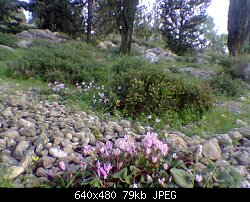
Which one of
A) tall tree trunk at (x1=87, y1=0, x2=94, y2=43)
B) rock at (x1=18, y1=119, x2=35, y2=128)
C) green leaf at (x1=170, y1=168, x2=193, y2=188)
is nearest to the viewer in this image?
green leaf at (x1=170, y1=168, x2=193, y2=188)

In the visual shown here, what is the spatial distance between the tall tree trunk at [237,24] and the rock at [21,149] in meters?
8.98

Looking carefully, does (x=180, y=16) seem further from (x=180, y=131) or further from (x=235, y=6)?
(x=180, y=131)

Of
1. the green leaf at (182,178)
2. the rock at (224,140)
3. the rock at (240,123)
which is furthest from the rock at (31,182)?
the rock at (240,123)

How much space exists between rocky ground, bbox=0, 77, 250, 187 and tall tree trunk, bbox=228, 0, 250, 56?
749 centimetres

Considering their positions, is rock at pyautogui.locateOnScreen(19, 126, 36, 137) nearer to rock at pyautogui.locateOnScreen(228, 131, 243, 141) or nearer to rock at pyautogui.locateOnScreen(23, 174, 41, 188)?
rock at pyautogui.locateOnScreen(23, 174, 41, 188)

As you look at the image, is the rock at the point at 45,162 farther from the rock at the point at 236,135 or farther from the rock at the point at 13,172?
the rock at the point at 236,135

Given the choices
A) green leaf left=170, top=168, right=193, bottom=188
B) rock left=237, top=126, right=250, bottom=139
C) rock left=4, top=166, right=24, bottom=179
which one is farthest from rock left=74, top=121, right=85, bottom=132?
rock left=237, top=126, right=250, bottom=139

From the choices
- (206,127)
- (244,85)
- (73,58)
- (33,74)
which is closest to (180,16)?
(244,85)

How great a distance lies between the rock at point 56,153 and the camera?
1.86 m

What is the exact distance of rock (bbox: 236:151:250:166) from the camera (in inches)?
77.8

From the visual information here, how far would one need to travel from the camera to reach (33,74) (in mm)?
4754

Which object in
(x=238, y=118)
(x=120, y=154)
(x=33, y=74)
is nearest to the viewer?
(x=120, y=154)

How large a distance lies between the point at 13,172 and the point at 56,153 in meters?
0.36
